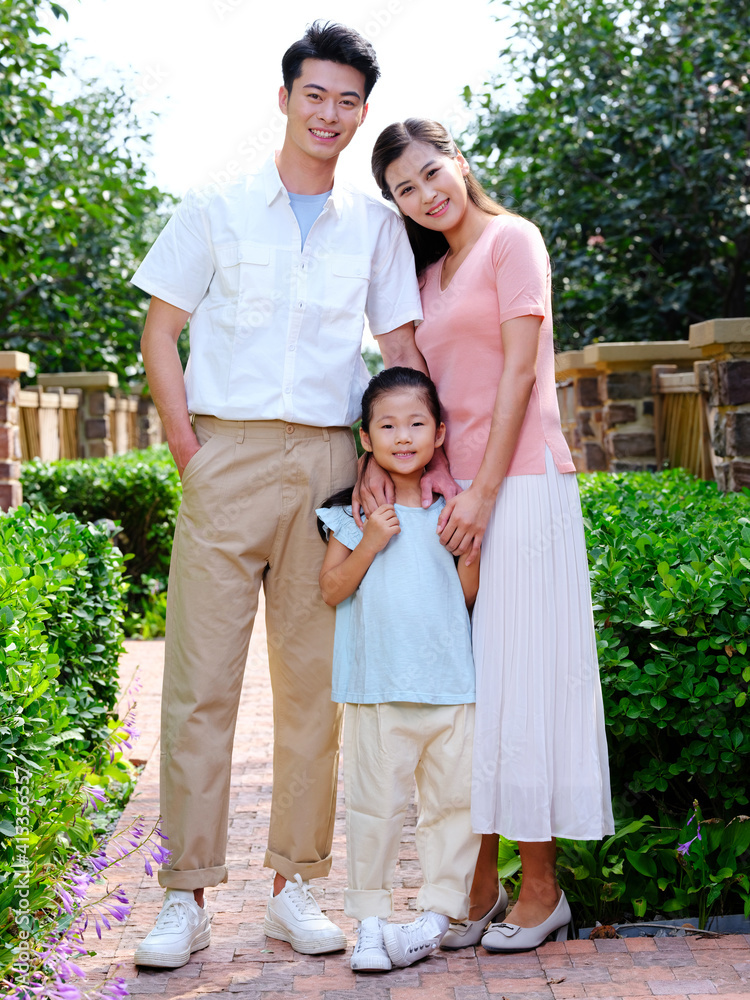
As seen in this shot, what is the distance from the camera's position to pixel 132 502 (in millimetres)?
7805

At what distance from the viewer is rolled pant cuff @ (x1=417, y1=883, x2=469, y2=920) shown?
8.30 feet

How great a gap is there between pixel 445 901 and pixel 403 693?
0.51m

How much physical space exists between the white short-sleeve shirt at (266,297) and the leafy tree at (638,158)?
694cm

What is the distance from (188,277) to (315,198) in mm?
402

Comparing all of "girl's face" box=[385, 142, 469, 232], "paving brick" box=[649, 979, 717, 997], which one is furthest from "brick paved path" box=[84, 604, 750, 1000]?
"girl's face" box=[385, 142, 469, 232]

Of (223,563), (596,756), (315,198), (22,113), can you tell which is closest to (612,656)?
(596,756)

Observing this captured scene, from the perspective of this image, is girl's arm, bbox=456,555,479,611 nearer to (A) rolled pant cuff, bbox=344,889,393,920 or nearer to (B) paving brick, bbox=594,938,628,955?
(A) rolled pant cuff, bbox=344,889,393,920

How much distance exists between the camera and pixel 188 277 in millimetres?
2662

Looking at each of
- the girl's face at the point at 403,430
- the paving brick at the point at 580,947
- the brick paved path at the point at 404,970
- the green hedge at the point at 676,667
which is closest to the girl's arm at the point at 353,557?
the girl's face at the point at 403,430

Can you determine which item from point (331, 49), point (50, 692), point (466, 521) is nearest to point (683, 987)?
point (466, 521)

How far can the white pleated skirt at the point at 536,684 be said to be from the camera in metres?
2.49

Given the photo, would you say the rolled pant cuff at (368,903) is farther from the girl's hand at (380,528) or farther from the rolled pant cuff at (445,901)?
the girl's hand at (380,528)

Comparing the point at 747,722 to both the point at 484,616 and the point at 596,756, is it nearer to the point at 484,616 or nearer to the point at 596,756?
the point at 596,756

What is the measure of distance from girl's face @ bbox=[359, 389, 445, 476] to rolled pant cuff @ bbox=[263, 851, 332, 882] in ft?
3.47
